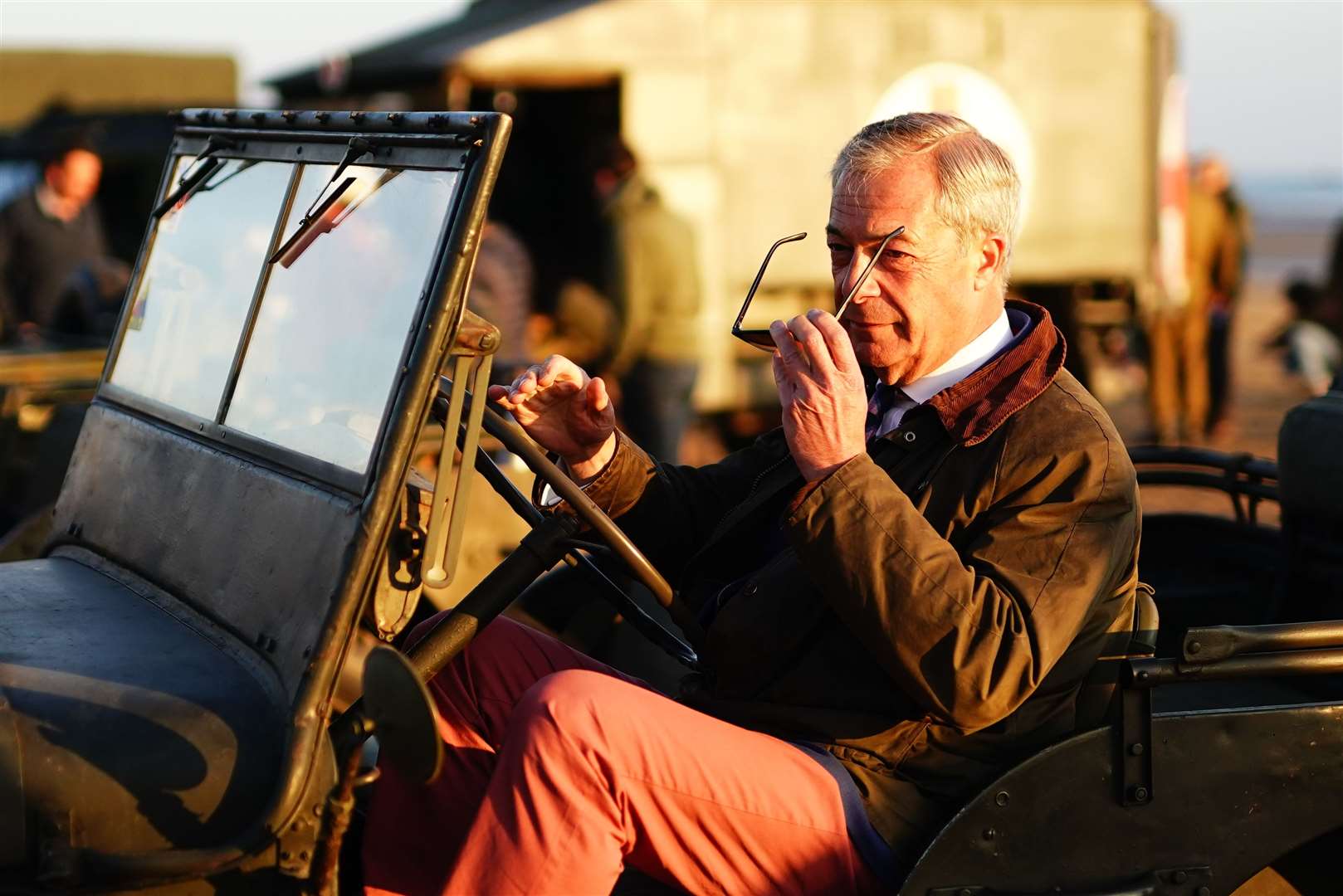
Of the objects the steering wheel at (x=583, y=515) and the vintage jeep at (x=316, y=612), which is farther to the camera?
the steering wheel at (x=583, y=515)

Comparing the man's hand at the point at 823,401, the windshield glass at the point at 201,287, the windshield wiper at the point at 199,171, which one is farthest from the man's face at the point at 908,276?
the windshield wiper at the point at 199,171

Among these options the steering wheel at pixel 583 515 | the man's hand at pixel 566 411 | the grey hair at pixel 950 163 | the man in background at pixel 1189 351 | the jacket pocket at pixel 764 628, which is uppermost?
the man in background at pixel 1189 351

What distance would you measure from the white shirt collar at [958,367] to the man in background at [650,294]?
5.59 metres

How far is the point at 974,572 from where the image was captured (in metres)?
2.41

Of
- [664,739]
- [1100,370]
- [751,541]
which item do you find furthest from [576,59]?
[664,739]

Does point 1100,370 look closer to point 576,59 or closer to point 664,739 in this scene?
point 576,59

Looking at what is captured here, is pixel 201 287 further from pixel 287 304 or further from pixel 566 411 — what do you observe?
pixel 566 411

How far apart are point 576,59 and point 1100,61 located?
384 centimetres

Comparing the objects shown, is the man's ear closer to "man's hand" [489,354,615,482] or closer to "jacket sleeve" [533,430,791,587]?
"jacket sleeve" [533,430,791,587]

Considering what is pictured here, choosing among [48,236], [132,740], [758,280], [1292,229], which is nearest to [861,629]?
[758,280]

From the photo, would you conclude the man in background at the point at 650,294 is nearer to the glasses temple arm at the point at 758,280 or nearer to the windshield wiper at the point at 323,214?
the glasses temple arm at the point at 758,280

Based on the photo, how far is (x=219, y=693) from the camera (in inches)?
88.7

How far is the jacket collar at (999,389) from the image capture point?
259 cm

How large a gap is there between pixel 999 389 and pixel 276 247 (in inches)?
46.7
